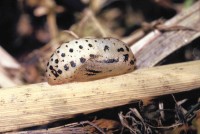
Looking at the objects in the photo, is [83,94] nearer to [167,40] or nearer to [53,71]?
[53,71]

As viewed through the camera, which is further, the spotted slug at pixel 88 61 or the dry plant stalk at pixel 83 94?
the spotted slug at pixel 88 61

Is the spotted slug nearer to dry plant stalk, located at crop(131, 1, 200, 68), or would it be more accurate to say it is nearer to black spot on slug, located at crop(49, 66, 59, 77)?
black spot on slug, located at crop(49, 66, 59, 77)

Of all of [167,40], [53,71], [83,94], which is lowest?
[83,94]

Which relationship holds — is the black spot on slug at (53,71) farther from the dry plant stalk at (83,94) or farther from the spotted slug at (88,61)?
the dry plant stalk at (83,94)

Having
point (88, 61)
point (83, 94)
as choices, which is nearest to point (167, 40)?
point (88, 61)

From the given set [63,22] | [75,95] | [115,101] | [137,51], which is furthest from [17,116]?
[63,22]

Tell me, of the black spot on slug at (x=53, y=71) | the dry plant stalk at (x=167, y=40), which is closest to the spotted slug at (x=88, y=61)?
the black spot on slug at (x=53, y=71)

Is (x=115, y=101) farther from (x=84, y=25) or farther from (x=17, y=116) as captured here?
(x=84, y=25)
